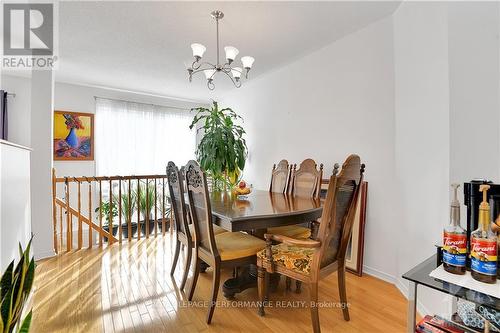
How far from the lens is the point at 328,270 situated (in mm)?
1575

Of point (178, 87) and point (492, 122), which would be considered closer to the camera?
point (492, 122)

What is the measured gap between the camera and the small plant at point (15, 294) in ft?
3.29

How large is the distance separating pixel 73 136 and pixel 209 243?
155 inches

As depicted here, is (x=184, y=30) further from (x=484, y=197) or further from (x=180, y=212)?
(x=484, y=197)

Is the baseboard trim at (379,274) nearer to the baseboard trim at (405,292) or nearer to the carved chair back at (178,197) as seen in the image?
the baseboard trim at (405,292)

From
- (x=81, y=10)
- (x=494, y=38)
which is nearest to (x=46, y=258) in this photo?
(x=81, y=10)

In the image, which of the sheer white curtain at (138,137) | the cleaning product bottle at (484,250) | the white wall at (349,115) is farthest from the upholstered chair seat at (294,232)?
the sheer white curtain at (138,137)

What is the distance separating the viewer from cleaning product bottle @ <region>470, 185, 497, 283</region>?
3.00 feet

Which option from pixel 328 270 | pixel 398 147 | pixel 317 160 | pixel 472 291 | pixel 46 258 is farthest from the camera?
pixel 317 160

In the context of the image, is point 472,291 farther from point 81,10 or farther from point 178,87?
point 178,87

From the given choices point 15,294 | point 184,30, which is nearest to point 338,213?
point 15,294

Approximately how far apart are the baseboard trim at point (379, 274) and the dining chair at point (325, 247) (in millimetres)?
813

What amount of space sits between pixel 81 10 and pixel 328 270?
2912 mm

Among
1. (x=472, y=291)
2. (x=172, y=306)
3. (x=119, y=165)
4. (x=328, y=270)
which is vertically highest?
(x=119, y=165)
